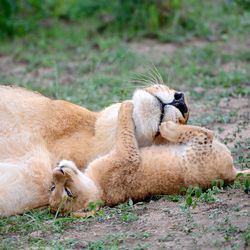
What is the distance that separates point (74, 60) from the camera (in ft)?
30.5

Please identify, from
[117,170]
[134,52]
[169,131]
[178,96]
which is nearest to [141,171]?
[117,170]

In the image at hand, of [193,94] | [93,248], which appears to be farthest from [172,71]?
[93,248]

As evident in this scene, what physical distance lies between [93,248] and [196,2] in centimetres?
753

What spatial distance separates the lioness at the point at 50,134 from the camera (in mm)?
4711

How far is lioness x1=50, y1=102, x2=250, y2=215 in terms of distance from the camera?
4.64m

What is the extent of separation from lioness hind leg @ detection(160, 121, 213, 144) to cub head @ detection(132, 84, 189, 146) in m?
0.08

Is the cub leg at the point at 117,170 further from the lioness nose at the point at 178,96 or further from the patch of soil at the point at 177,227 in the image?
the lioness nose at the point at 178,96

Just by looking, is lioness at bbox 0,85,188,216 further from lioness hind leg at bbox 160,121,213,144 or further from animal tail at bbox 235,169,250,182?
animal tail at bbox 235,169,250,182

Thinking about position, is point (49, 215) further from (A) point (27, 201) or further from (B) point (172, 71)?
(B) point (172, 71)

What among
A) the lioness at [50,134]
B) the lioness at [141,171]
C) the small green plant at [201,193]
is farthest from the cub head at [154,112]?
the small green plant at [201,193]

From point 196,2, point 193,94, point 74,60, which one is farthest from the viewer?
point 196,2

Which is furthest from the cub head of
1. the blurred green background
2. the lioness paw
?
the blurred green background

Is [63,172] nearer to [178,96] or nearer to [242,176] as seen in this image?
[178,96]

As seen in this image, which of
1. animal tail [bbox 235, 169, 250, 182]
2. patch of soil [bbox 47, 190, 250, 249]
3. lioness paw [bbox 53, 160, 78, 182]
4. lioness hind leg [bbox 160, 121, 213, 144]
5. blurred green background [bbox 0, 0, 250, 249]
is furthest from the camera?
blurred green background [bbox 0, 0, 250, 249]
